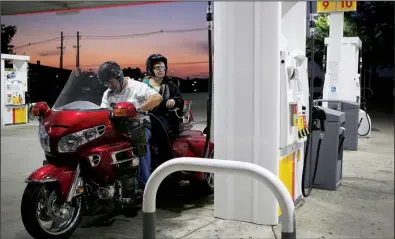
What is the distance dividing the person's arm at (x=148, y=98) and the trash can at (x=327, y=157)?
2081 mm

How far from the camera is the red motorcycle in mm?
3535

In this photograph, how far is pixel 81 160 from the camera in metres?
3.70

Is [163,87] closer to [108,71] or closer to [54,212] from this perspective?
[108,71]

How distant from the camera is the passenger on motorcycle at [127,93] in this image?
4.21m

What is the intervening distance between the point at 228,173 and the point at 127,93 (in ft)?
7.97

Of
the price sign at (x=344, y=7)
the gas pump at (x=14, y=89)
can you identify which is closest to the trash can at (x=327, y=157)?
the price sign at (x=344, y=7)

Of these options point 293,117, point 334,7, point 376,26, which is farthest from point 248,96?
point 376,26

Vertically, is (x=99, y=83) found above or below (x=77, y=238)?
above

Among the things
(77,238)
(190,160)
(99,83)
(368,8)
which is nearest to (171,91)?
(99,83)

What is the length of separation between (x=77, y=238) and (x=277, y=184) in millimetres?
2314

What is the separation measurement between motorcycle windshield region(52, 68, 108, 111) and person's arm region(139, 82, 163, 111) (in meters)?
0.37

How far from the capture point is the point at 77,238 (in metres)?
3.81

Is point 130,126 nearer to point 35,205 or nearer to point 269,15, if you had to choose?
point 35,205

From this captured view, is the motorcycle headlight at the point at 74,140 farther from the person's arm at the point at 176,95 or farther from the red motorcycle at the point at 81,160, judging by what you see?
the person's arm at the point at 176,95
